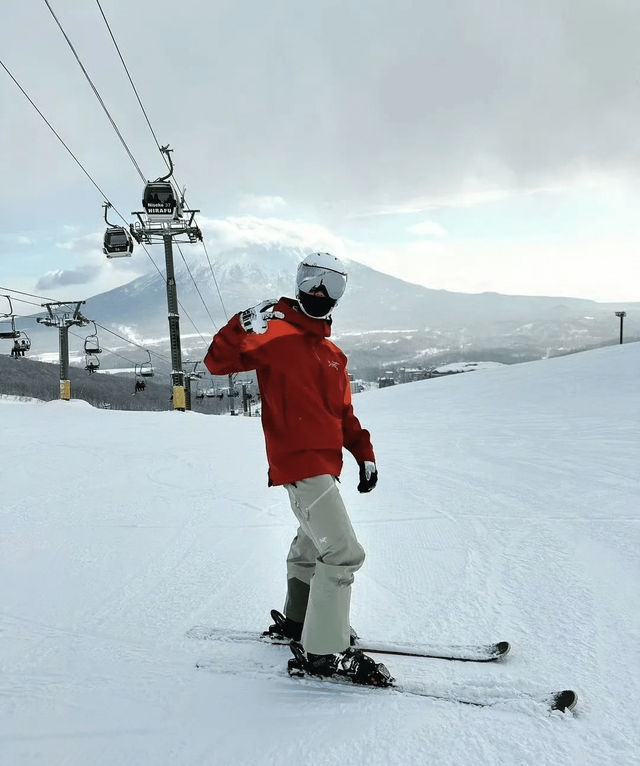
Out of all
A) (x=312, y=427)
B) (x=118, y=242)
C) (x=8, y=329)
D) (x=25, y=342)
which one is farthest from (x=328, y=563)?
(x=25, y=342)

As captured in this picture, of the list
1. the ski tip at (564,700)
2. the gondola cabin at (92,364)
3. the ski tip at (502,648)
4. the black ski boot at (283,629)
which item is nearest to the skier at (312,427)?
the black ski boot at (283,629)

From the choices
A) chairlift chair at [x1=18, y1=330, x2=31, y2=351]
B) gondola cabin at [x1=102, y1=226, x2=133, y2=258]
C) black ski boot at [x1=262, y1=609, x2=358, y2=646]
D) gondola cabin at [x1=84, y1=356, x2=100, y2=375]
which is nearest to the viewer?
black ski boot at [x1=262, y1=609, x2=358, y2=646]

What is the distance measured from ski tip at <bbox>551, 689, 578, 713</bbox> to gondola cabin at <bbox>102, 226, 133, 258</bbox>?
24.6 metres

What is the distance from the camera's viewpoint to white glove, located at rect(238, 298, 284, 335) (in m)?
2.56

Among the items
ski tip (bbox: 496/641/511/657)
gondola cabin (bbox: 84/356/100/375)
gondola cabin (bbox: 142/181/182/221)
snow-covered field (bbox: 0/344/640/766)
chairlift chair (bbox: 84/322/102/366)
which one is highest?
gondola cabin (bbox: 142/181/182/221)

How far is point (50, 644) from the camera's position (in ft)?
9.90

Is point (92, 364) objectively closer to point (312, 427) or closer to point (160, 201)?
point (160, 201)

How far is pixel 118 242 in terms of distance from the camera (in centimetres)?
2394

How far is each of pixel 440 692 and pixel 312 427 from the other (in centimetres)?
136

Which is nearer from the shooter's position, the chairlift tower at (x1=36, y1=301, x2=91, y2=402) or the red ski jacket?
the red ski jacket

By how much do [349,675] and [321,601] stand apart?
15.2 inches

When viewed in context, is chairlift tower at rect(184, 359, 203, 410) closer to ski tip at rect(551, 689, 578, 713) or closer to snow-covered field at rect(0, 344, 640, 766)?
snow-covered field at rect(0, 344, 640, 766)

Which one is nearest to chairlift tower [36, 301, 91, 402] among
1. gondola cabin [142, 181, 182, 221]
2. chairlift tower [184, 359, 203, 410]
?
chairlift tower [184, 359, 203, 410]

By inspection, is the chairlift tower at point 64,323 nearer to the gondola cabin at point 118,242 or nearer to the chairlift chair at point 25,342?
the chairlift chair at point 25,342
